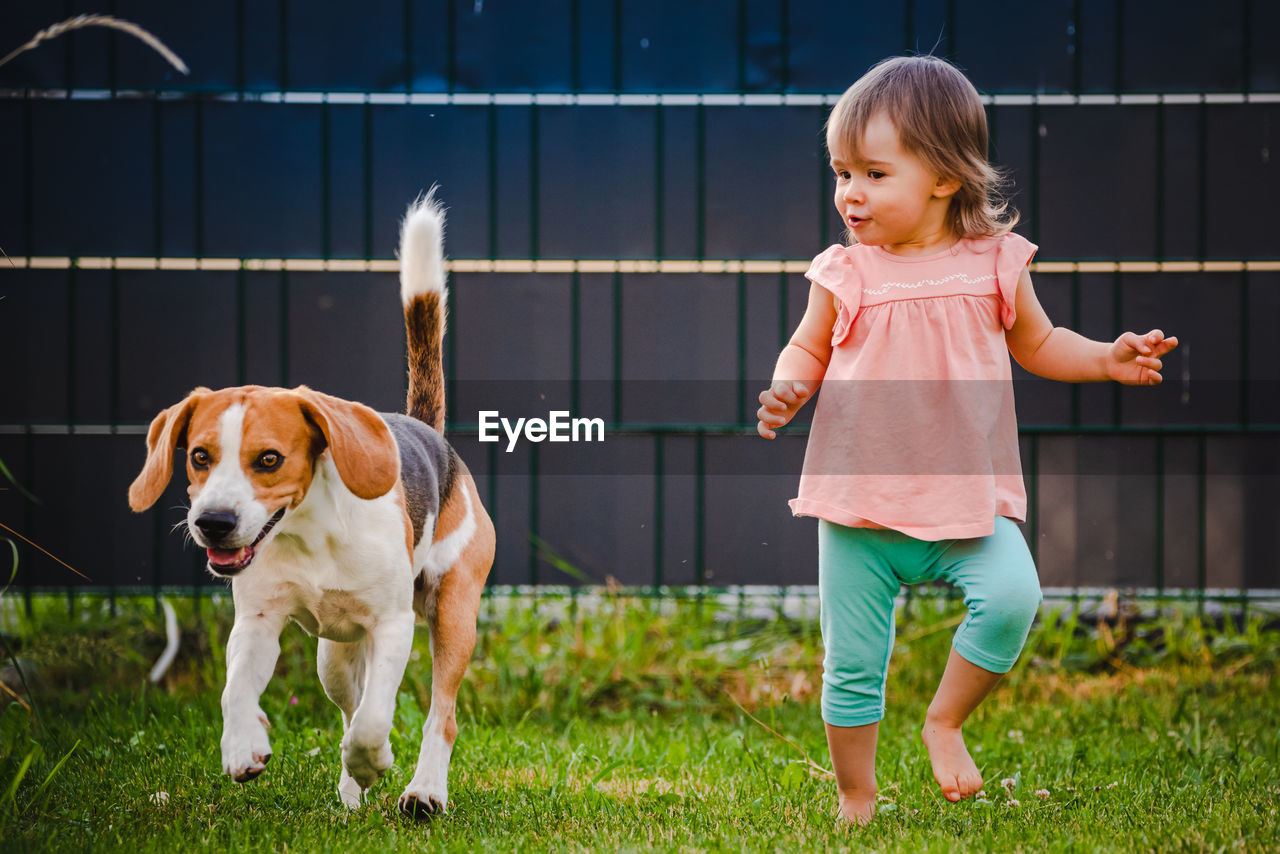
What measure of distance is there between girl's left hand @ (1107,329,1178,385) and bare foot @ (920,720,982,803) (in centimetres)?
85

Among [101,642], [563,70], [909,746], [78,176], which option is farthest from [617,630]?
[78,176]

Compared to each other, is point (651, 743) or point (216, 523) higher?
point (216, 523)

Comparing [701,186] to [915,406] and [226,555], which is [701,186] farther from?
[226,555]

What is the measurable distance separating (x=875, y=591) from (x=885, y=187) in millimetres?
890

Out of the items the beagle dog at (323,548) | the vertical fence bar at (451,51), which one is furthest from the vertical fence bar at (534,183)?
the beagle dog at (323,548)

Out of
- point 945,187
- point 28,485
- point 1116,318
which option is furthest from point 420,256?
point 1116,318

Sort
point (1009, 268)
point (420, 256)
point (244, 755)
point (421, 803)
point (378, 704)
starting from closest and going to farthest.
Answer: point (244, 755)
point (378, 704)
point (421, 803)
point (1009, 268)
point (420, 256)

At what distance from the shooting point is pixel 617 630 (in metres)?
4.27

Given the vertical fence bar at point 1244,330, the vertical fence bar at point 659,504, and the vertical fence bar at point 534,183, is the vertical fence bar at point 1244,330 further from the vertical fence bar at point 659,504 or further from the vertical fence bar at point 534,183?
the vertical fence bar at point 534,183

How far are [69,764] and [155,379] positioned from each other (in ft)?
5.89

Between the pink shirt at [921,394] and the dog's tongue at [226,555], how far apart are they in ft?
3.81

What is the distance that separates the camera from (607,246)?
4488 millimetres

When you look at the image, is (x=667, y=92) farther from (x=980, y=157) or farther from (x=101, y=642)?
(x=101, y=642)

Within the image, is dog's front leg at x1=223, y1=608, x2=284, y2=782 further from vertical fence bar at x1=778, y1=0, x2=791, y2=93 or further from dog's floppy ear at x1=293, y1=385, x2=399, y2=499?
vertical fence bar at x1=778, y1=0, x2=791, y2=93
